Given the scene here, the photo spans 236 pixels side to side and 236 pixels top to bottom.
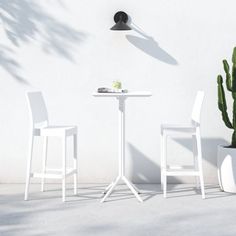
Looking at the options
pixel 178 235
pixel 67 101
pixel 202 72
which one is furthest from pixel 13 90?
pixel 178 235

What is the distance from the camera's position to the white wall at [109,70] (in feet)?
17.8

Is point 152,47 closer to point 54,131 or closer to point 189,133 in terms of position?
point 189,133

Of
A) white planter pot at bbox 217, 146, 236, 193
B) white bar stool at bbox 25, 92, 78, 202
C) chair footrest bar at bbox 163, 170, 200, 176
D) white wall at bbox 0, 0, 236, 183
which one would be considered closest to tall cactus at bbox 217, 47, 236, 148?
white planter pot at bbox 217, 146, 236, 193

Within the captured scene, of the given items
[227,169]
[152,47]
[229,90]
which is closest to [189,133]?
[227,169]

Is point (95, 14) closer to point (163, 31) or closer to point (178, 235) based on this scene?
point (163, 31)

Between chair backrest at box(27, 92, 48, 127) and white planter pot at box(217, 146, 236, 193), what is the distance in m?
1.67

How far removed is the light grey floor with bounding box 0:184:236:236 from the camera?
3773mm

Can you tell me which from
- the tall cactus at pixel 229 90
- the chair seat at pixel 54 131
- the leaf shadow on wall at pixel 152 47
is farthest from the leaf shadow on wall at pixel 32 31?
the tall cactus at pixel 229 90

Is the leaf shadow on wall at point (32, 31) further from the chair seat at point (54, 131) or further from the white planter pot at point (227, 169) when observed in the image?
the white planter pot at point (227, 169)

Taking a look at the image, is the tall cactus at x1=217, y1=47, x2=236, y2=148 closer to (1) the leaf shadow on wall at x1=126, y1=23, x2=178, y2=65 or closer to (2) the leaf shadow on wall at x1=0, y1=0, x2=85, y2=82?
(1) the leaf shadow on wall at x1=126, y1=23, x2=178, y2=65

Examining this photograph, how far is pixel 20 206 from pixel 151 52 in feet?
6.62

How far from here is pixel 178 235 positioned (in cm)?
364

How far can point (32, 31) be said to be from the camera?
5.52 metres

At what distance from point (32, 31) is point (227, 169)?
7.69ft
